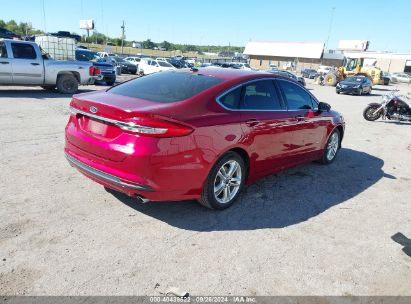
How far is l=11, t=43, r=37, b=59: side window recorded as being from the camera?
40.6 ft

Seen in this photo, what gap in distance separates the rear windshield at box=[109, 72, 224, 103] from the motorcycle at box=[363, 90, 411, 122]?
10.6 metres

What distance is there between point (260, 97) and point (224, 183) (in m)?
1.26

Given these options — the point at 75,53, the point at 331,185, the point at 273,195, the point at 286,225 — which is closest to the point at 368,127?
the point at 331,185

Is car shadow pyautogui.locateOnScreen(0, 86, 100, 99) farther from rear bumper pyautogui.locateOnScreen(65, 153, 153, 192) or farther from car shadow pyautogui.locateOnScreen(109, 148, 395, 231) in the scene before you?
rear bumper pyautogui.locateOnScreen(65, 153, 153, 192)

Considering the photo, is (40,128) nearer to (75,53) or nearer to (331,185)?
(331,185)

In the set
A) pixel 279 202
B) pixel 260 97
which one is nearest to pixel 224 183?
pixel 279 202

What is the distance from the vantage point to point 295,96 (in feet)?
18.0

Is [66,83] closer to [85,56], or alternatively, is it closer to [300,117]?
[85,56]

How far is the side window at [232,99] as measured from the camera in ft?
13.6

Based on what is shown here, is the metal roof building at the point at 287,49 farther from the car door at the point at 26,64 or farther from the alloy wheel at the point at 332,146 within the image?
the alloy wheel at the point at 332,146

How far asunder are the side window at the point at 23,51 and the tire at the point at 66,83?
134cm

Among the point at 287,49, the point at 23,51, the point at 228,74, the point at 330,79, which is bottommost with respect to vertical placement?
the point at 330,79

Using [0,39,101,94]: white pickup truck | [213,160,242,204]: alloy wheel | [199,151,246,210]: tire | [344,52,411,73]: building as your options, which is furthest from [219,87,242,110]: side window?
[344,52,411,73]: building

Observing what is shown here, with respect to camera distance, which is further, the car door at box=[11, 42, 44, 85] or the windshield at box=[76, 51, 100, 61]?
the windshield at box=[76, 51, 100, 61]
